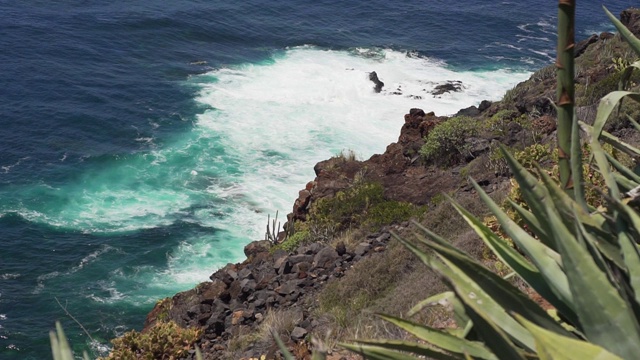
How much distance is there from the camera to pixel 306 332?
31.5 feet

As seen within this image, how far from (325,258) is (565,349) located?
11.6 m

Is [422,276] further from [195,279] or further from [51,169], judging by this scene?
[51,169]

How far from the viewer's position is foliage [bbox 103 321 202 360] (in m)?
10.7

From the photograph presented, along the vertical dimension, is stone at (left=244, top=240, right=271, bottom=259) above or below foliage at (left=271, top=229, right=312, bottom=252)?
below

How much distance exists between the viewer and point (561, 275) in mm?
2506

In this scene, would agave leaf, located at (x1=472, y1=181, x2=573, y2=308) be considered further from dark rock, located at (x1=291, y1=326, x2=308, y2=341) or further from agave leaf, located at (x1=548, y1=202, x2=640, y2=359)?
dark rock, located at (x1=291, y1=326, x2=308, y2=341)

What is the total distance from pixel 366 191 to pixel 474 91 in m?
18.5

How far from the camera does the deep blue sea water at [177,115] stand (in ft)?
65.8

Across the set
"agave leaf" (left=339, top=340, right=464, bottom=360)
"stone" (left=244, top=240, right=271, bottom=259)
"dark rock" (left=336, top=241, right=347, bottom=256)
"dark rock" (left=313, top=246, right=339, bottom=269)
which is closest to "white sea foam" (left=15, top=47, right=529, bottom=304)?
"stone" (left=244, top=240, right=271, bottom=259)

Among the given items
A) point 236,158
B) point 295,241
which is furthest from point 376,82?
point 295,241

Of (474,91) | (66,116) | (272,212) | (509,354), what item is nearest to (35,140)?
(66,116)

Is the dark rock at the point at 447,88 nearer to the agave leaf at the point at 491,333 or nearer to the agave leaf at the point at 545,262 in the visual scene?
the agave leaf at the point at 545,262

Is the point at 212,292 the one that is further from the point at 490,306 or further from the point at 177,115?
the point at 177,115

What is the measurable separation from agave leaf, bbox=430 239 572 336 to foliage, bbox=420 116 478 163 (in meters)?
15.6
